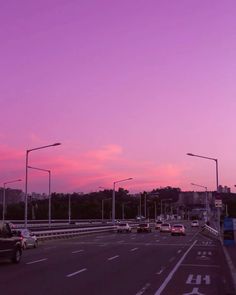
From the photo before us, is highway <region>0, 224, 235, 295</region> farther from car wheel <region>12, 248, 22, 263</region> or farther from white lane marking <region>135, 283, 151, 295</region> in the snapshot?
car wheel <region>12, 248, 22, 263</region>

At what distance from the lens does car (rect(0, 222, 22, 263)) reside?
2372 cm

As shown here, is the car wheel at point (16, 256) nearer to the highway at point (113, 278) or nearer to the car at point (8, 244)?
the car at point (8, 244)

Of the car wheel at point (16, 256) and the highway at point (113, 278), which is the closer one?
the highway at point (113, 278)

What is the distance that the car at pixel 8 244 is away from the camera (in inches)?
934

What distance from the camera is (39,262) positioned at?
82.6ft

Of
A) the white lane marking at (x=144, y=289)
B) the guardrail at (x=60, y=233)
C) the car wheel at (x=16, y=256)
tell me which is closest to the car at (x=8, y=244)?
the car wheel at (x=16, y=256)

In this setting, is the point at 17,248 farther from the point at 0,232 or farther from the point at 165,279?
the point at 165,279

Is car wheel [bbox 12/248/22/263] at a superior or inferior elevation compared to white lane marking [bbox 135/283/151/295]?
superior

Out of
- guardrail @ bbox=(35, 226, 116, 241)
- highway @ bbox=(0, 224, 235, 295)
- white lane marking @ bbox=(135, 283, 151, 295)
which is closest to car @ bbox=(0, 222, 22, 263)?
highway @ bbox=(0, 224, 235, 295)

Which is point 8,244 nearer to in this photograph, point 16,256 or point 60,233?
point 16,256

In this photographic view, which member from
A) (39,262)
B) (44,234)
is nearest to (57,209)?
(44,234)

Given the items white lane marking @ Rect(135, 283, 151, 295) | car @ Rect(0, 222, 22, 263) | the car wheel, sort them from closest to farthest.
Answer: white lane marking @ Rect(135, 283, 151, 295)
car @ Rect(0, 222, 22, 263)
the car wheel

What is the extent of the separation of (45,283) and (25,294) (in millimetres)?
2598

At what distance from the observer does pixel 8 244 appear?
953 inches
